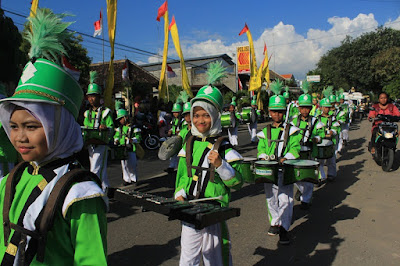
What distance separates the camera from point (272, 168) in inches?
176

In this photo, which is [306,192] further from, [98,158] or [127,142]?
[127,142]

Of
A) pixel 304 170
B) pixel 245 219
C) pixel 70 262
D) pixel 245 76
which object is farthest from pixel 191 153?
pixel 245 76

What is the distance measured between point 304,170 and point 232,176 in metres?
2.04

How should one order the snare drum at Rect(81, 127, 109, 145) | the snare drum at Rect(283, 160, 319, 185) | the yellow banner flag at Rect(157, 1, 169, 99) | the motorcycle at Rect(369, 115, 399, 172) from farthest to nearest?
the yellow banner flag at Rect(157, 1, 169, 99)
the motorcycle at Rect(369, 115, 399, 172)
the snare drum at Rect(81, 127, 109, 145)
the snare drum at Rect(283, 160, 319, 185)

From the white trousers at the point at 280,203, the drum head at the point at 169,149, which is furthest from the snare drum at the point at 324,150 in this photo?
the drum head at the point at 169,149

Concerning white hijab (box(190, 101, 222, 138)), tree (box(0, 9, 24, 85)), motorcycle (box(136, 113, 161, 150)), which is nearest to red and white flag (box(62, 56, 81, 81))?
white hijab (box(190, 101, 222, 138))

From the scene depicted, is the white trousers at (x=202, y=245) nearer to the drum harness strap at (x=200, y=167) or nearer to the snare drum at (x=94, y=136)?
the drum harness strap at (x=200, y=167)

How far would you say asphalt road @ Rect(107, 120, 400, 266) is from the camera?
4223 millimetres

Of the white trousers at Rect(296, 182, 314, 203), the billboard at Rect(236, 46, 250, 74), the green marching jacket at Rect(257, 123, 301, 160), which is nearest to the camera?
the green marching jacket at Rect(257, 123, 301, 160)

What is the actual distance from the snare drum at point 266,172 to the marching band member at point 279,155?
1.04ft

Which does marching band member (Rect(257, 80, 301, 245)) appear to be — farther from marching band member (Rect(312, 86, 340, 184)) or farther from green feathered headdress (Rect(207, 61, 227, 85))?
marching band member (Rect(312, 86, 340, 184))

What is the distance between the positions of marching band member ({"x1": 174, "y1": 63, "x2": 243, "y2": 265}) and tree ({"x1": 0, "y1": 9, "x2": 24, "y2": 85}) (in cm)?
624

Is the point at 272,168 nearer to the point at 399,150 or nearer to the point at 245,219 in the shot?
the point at 245,219

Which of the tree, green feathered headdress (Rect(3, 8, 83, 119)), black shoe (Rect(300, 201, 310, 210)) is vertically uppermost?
the tree
